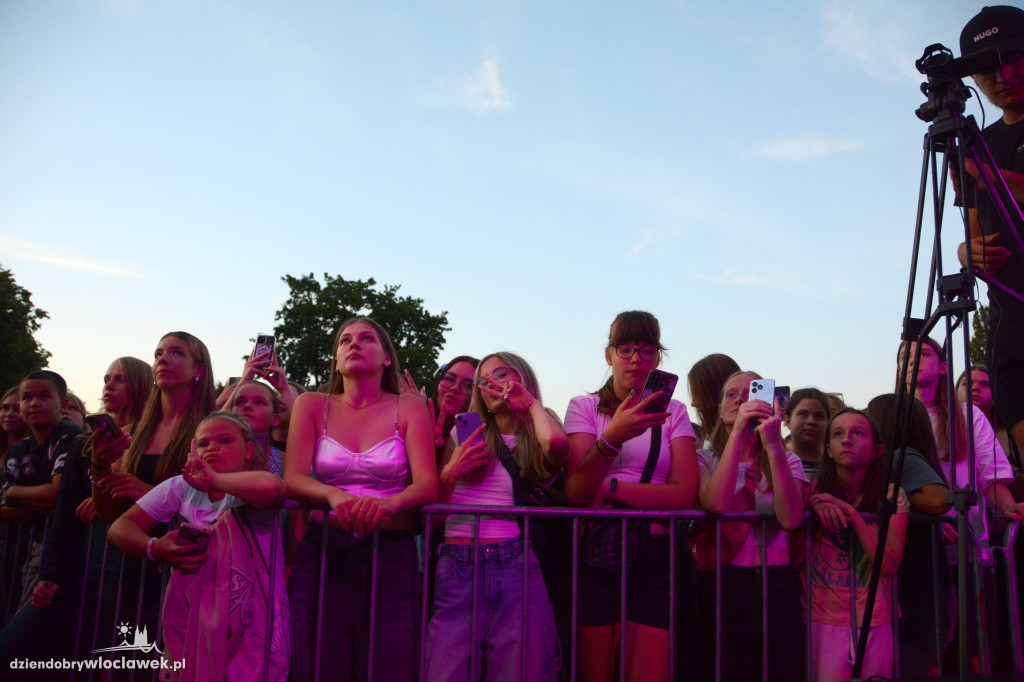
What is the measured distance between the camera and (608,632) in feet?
11.3

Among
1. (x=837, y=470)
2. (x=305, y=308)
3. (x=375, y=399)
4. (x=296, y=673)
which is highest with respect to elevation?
(x=305, y=308)

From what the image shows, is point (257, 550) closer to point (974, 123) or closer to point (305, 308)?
point (974, 123)

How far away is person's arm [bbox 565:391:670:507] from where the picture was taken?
3.33m

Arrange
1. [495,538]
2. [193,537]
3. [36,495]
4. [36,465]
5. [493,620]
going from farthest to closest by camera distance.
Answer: [36,465], [36,495], [495,538], [493,620], [193,537]

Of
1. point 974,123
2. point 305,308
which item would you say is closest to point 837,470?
point 974,123

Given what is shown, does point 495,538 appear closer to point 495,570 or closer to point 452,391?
point 495,570

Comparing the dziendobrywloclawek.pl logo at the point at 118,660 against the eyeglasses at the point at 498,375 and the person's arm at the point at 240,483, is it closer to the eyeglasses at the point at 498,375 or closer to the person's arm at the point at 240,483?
the person's arm at the point at 240,483

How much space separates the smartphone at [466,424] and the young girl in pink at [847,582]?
1620 millimetres

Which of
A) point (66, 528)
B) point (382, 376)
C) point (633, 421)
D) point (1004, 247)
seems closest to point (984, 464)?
point (1004, 247)

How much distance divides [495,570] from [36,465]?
120 inches

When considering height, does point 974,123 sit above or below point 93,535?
above

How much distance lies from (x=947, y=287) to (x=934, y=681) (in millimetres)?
1384

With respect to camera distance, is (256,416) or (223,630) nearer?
(223,630)

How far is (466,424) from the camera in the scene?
3.59 m
